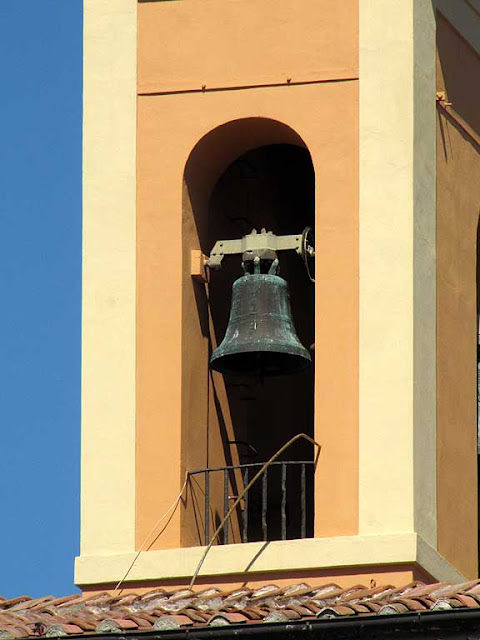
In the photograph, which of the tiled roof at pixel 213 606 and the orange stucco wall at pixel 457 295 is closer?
the tiled roof at pixel 213 606

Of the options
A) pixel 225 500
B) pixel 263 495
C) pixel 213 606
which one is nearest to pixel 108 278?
pixel 225 500

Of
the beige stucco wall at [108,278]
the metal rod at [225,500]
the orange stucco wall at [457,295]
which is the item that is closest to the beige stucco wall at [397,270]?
the orange stucco wall at [457,295]

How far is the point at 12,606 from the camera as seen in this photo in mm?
18281

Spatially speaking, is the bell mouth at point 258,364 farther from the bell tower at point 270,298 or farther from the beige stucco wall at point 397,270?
the beige stucco wall at point 397,270

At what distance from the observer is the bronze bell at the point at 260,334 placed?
1967 cm

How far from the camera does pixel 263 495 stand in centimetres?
1972

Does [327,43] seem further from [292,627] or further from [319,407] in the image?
[292,627]

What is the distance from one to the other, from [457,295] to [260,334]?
1433mm

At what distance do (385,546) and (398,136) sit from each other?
2.47 meters

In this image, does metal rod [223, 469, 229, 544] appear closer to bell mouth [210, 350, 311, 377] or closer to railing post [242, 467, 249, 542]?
railing post [242, 467, 249, 542]

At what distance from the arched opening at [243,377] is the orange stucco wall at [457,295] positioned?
891 millimetres

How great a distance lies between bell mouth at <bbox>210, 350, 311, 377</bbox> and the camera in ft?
65.5

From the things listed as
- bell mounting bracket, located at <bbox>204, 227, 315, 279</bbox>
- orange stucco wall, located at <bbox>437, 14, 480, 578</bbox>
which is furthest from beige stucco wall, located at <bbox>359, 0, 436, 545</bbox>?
bell mounting bracket, located at <bbox>204, 227, 315, 279</bbox>

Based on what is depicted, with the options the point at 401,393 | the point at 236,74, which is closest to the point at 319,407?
the point at 401,393
